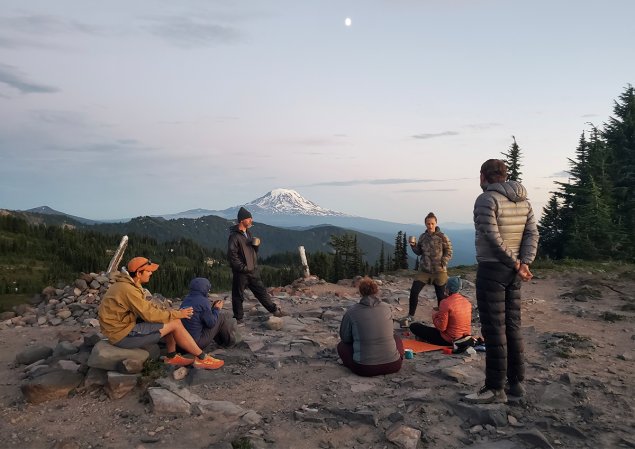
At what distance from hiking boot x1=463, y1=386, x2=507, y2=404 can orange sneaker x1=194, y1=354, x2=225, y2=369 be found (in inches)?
185

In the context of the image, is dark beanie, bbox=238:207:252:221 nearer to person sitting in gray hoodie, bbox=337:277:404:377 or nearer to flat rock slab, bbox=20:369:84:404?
person sitting in gray hoodie, bbox=337:277:404:377

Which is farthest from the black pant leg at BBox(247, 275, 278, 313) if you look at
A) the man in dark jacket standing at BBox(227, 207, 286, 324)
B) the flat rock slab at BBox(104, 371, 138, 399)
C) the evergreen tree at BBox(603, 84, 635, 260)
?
the evergreen tree at BBox(603, 84, 635, 260)

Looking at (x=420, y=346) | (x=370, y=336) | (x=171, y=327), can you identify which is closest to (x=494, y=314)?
(x=370, y=336)

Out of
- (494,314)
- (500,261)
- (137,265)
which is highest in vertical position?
(500,261)

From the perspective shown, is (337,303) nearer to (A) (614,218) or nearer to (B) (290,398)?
(B) (290,398)

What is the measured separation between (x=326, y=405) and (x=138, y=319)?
155 inches

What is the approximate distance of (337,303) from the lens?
16328mm

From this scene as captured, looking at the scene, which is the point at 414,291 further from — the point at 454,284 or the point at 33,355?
the point at 33,355

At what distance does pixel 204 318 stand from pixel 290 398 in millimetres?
2564

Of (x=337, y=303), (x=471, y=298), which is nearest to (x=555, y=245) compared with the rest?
(x=471, y=298)

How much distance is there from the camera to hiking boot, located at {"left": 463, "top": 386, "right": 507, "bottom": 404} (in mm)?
6613

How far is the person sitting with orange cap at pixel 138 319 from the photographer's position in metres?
7.87

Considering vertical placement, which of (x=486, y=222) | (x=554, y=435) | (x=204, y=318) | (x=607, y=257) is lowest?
(x=607, y=257)

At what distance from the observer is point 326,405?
22.9 ft
